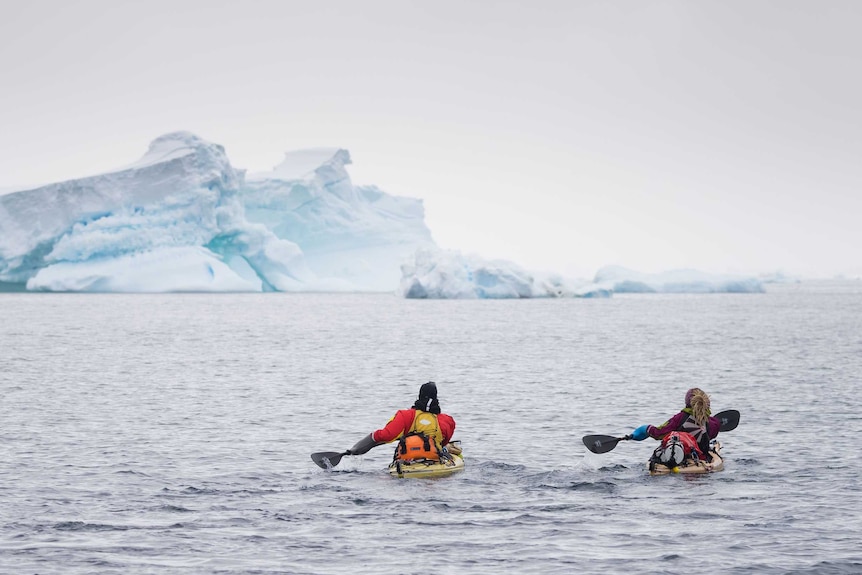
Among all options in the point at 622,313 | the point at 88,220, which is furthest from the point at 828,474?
the point at 88,220

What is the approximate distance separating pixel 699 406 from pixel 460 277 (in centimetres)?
6305

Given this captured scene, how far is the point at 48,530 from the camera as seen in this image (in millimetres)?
9961

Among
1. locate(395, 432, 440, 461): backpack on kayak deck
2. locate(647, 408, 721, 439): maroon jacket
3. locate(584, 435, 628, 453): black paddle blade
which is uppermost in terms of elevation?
locate(647, 408, 721, 439): maroon jacket

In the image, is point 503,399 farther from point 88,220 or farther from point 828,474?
point 88,220

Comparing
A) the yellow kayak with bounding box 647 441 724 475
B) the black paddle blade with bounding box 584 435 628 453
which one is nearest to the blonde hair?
the yellow kayak with bounding box 647 441 724 475

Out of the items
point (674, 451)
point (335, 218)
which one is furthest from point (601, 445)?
point (335, 218)

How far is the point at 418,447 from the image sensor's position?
500 inches

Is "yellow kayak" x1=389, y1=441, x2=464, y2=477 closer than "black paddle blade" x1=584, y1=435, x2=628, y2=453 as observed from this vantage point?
Yes

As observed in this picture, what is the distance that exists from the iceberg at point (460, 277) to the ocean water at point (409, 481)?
130 ft

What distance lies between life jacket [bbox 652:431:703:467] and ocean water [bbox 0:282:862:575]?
0.38m

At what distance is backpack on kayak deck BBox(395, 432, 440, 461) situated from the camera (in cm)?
1269

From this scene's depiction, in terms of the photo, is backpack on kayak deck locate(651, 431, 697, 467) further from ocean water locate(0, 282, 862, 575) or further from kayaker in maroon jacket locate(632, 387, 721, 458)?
ocean water locate(0, 282, 862, 575)

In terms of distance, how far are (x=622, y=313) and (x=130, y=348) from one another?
40827mm

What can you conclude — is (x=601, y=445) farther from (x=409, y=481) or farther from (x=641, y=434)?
(x=409, y=481)
